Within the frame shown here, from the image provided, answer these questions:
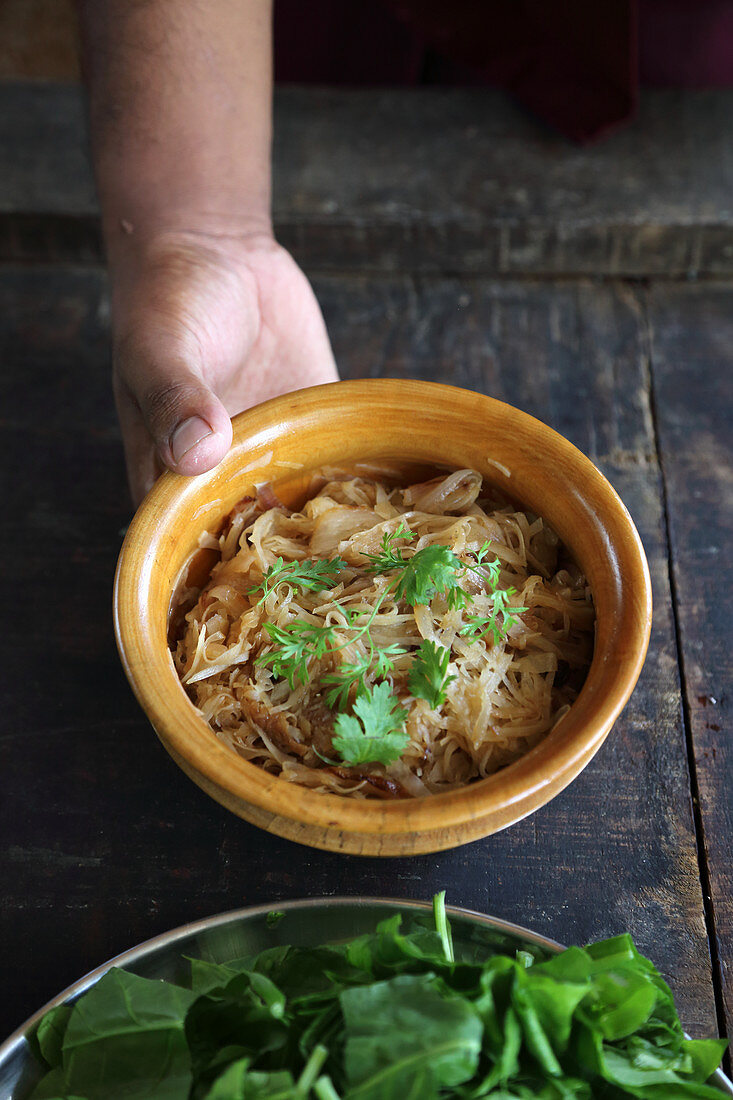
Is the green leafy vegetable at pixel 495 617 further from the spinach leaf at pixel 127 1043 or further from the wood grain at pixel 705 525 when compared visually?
the spinach leaf at pixel 127 1043

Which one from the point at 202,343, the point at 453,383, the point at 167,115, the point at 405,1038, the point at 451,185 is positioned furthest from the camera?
the point at 451,185

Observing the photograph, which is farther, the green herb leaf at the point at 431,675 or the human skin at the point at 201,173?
the human skin at the point at 201,173

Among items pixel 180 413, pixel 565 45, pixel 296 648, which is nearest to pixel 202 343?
pixel 180 413

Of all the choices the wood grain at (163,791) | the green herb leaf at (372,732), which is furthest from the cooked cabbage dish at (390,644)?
the wood grain at (163,791)

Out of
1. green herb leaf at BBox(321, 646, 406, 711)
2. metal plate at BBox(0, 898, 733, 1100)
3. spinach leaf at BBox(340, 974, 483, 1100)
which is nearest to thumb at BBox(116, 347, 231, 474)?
green herb leaf at BBox(321, 646, 406, 711)

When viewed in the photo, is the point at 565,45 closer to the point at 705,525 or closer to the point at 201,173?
the point at 201,173

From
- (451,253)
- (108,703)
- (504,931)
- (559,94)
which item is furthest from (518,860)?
(559,94)
